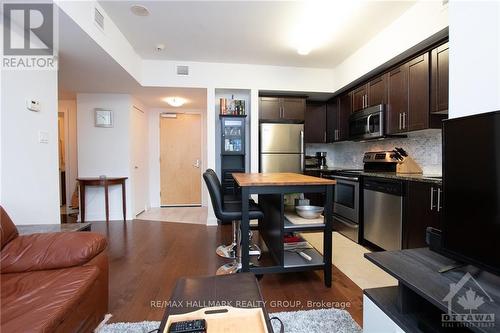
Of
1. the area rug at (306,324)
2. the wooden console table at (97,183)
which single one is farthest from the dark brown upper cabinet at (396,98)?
the wooden console table at (97,183)

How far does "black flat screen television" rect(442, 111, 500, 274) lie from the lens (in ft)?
2.81

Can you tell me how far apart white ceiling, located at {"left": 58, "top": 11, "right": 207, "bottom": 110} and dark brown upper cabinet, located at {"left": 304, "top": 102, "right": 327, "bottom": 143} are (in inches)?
78.7

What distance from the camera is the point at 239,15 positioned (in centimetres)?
264

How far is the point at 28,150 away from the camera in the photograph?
6.98ft

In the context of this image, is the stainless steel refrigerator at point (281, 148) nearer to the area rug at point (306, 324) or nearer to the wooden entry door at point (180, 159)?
the wooden entry door at point (180, 159)

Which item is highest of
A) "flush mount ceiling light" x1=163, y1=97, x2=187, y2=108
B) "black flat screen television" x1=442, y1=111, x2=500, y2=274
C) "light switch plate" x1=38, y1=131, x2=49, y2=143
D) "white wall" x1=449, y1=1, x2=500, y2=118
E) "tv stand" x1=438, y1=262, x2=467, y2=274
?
"flush mount ceiling light" x1=163, y1=97, x2=187, y2=108

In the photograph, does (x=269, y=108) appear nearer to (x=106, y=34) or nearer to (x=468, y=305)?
(x=106, y=34)

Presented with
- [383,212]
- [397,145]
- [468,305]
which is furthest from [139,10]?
[397,145]

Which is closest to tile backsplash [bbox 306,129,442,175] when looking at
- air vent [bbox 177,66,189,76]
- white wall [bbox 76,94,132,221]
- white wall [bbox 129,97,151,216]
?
air vent [bbox 177,66,189,76]

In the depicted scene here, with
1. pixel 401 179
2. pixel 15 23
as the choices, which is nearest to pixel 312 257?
pixel 401 179

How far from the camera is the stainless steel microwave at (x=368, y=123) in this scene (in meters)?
3.11

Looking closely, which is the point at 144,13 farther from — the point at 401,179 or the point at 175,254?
the point at 401,179

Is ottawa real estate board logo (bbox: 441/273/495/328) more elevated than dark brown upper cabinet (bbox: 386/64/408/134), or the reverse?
dark brown upper cabinet (bbox: 386/64/408/134)

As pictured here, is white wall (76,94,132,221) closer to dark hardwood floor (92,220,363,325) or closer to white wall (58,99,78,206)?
white wall (58,99,78,206)
